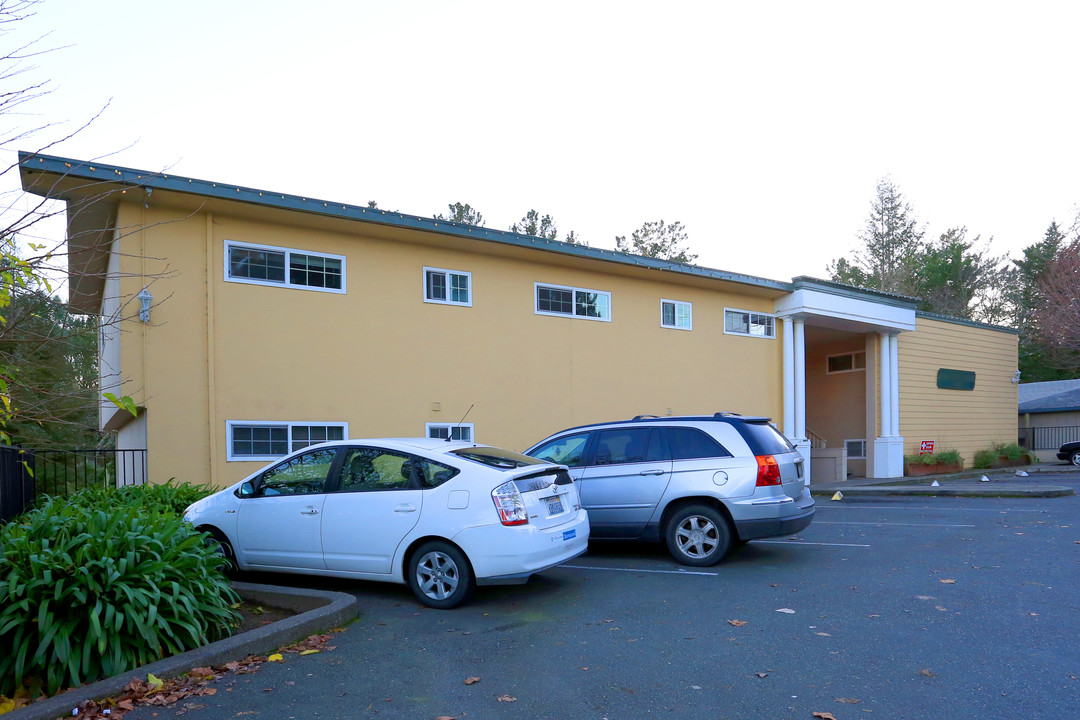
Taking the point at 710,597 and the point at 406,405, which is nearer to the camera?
the point at 710,597

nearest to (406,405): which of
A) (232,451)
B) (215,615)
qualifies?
(232,451)

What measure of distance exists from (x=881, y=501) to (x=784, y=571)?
32.5ft

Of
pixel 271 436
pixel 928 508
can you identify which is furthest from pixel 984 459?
pixel 271 436

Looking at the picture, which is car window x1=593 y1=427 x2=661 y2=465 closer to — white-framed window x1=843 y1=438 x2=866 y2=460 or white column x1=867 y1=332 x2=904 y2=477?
white column x1=867 y1=332 x2=904 y2=477

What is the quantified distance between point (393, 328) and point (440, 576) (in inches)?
327

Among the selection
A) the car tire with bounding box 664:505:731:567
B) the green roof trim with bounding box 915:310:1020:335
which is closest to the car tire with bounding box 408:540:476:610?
the car tire with bounding box 664:505:731:567

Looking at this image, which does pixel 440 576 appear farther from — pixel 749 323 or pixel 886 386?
pixel 886 386

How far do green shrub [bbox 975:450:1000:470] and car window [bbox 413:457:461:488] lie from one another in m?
24.5

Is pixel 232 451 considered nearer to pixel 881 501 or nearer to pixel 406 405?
pixel 406 405

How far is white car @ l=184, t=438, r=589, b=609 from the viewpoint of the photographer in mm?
7039

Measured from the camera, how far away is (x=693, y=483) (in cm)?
886

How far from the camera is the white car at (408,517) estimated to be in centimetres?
704

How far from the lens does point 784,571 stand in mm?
8555

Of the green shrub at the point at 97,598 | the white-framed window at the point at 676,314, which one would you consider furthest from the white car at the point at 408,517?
the white-framed window at the point at 676,314
